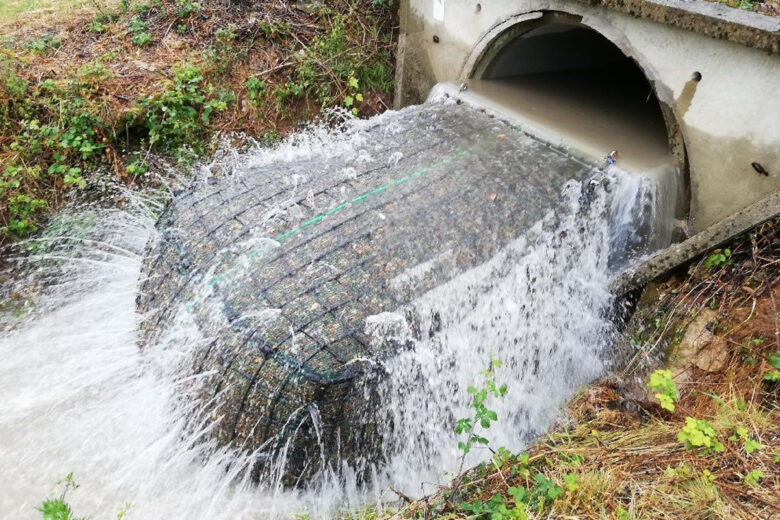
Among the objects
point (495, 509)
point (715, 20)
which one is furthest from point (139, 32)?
point (495, 509)

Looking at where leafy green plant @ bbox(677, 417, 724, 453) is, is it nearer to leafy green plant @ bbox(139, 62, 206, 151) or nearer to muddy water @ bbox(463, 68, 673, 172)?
muddy water @ bbox(463, 68, 673, 172)

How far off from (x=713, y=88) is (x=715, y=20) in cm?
40

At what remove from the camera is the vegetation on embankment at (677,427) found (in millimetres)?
2402

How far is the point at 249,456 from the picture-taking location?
2902 mm

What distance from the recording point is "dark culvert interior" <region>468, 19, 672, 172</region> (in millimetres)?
4207

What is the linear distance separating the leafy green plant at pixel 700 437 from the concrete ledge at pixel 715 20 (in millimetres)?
2046

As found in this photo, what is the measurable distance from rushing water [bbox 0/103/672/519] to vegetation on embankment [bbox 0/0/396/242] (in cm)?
125

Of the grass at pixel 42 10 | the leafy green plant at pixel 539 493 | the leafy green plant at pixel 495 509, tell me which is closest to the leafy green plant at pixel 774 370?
the leafy green plant at pixel 539 493

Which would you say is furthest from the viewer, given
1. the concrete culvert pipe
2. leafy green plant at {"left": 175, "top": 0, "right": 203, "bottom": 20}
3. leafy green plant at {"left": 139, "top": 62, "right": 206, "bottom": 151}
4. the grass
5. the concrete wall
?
the grass

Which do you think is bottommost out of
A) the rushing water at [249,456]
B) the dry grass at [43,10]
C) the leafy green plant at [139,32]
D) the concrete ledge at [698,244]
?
the rushing water at [249,456]

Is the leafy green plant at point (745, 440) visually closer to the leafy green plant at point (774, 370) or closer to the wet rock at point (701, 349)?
the leafy green plant at point (774, 370)

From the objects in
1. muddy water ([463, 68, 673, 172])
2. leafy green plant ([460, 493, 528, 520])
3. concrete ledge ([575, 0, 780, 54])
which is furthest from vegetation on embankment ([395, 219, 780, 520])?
concrete ledge ([575, 0, 780, 54])

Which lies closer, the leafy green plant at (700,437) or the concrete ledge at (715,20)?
the leafy green plant at (700,437)

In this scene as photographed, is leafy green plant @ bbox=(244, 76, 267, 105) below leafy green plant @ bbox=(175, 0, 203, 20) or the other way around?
below
